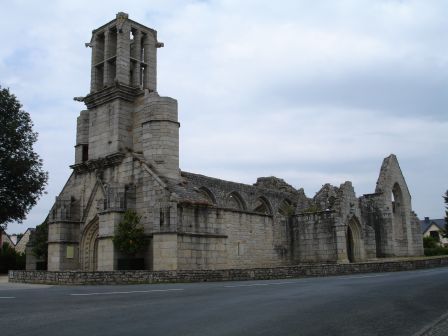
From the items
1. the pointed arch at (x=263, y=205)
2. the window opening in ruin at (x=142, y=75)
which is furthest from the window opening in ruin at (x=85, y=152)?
the pointed arch at (x=263, y=205)

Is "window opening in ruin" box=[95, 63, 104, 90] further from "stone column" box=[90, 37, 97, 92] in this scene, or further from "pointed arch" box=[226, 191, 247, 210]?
"pointed arch" box=[226, 191, 247, 210]

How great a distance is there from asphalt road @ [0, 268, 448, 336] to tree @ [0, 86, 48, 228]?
18031mm

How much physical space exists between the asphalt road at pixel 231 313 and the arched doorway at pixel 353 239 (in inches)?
613

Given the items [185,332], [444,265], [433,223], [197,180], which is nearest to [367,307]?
[185,332]

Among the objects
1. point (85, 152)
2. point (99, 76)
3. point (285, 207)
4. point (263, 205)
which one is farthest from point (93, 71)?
point (285, 207)

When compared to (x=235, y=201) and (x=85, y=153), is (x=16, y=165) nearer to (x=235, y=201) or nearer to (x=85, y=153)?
(x=85, y=153)

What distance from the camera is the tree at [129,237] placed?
58.1ft

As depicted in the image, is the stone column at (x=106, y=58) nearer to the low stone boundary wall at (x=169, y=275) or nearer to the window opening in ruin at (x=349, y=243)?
the low stone boundary wall at (x=169, y=275)

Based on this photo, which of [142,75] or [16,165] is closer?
[142,75]

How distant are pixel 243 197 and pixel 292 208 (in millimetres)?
3640

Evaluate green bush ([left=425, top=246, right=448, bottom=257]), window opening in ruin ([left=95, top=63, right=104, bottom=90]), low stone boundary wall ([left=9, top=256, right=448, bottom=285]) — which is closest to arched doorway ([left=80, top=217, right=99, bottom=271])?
low stone boundary wall ([left=9, top=256, right=448, bottom=285])

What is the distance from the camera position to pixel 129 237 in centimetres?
1773

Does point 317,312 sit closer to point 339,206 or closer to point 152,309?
point 152,309

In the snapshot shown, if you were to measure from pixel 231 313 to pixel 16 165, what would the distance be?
22169 millimetres
